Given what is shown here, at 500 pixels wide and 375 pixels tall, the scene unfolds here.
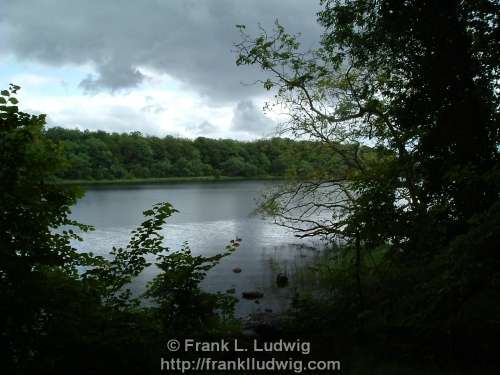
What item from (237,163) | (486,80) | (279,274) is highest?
(237,163)

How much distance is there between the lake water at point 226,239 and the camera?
1814 centimetres

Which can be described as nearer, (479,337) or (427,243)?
(479,337)

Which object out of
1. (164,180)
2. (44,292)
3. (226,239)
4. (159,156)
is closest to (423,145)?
(44,292)

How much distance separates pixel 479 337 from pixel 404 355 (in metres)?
0.95

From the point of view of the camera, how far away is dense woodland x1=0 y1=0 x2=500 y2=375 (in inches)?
160

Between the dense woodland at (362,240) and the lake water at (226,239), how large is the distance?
6.50ft

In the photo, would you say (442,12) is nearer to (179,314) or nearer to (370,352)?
(370,352)

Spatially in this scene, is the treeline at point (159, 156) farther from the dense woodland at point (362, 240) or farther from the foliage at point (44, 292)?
the foliage at point (44, 292)

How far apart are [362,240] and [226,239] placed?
21088mm

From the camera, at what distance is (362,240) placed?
8.89 m

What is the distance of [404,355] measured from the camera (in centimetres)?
570

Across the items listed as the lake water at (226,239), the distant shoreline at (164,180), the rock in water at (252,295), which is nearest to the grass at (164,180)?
the distant shoreline at (164,180)

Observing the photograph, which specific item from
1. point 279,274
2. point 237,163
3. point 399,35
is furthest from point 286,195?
point 237,163

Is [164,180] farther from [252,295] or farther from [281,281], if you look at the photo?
[252,295]
